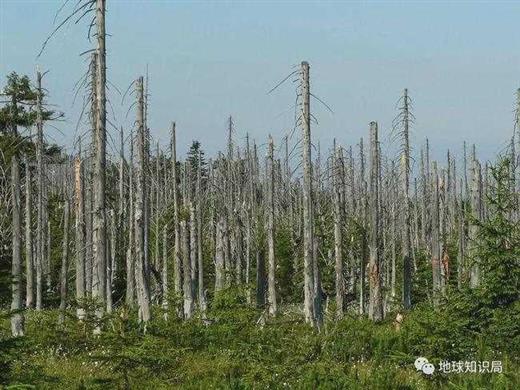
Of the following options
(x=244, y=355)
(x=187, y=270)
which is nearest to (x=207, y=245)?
(x=187, y=270)

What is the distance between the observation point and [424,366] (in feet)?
34.5

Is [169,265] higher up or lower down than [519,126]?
lower down

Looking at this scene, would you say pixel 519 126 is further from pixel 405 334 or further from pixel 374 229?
pixel 405 334

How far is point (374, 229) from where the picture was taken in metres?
21.5

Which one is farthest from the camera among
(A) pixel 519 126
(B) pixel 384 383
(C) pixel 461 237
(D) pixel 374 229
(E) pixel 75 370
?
(C) pixel 461 237

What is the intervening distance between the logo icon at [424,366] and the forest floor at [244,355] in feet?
0.31

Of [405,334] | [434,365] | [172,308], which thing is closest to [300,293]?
[172,308]

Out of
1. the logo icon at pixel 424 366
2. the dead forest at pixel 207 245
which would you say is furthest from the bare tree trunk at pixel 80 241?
the logo icon at pixel 424 366

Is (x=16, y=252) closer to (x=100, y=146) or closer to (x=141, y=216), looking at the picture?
(x=141, y=216)

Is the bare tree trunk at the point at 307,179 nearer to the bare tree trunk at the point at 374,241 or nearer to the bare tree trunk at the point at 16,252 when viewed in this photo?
the bare tree trunk at the point at 374,241

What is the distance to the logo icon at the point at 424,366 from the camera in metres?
10.4

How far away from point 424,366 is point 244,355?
3.99 m

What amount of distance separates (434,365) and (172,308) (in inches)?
363

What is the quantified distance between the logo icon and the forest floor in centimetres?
9
